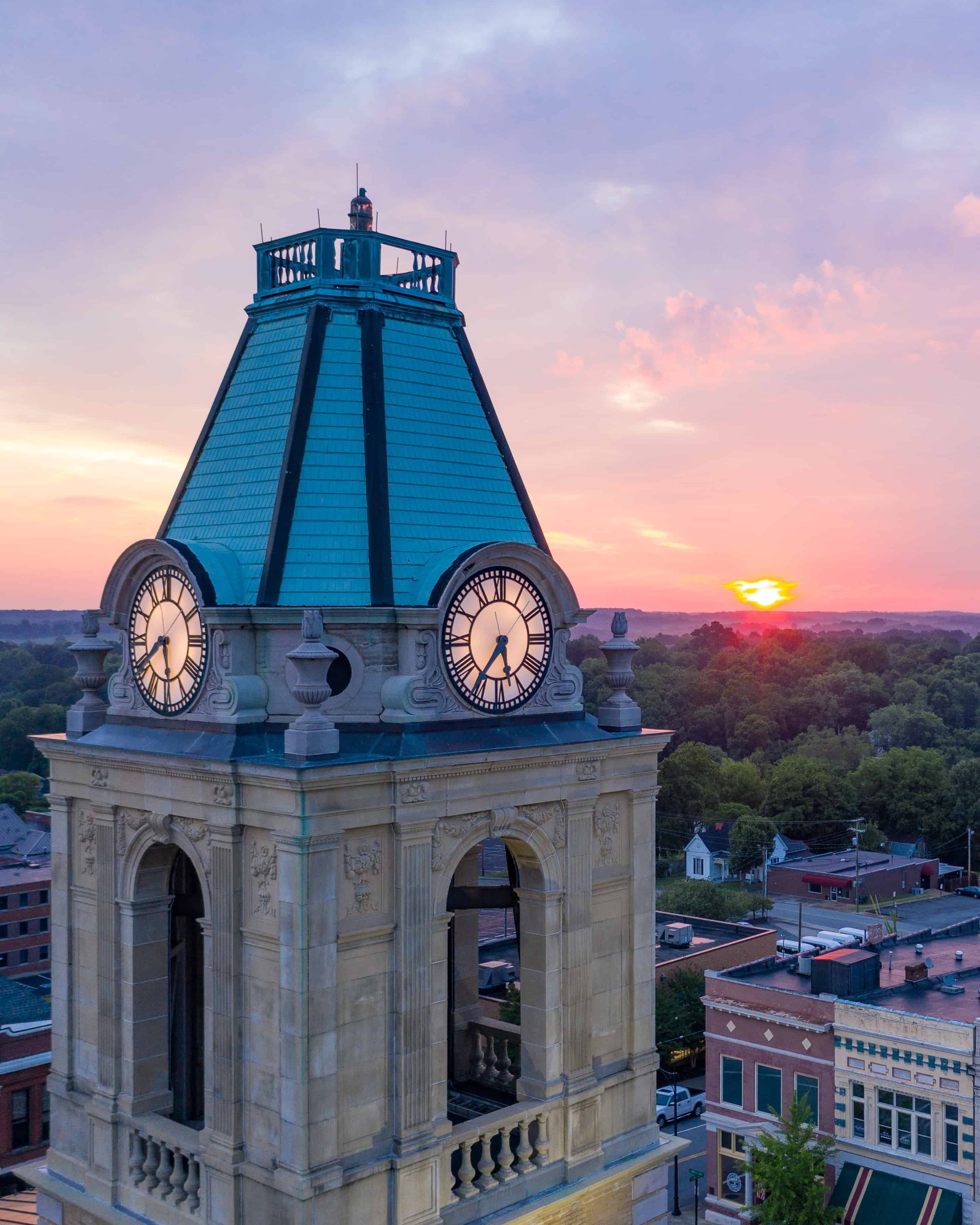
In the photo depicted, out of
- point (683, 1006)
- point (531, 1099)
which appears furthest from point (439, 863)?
point (683, 1006)

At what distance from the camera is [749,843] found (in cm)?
13575

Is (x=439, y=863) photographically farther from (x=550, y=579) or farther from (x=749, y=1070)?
(x=749, y=1070)

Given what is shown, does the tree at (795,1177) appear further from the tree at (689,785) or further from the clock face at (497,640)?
the tree at (689,785)

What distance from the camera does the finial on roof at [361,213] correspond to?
2019 cm

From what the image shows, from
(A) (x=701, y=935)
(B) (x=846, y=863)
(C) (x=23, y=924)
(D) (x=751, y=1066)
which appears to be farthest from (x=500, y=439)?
(B) (x=846, y=863)

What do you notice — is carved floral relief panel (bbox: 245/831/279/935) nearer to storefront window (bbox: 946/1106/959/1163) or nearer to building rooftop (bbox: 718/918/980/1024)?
storefront window (bbox: 946/1106/959/1163)

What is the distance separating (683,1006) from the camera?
253 ft

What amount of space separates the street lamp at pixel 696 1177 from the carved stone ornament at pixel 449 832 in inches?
2011

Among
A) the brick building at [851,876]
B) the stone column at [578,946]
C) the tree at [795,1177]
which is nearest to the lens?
the stone column at [578,946]

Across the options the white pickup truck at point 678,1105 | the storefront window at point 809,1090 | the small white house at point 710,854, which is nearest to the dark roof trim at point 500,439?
the storefront window at point 809,1090

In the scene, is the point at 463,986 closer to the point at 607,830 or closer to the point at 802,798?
the point at 607,830

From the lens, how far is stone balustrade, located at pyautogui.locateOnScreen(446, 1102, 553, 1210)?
56.7ft

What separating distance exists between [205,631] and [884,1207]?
154 feet

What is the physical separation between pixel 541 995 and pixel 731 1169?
1861 inches
